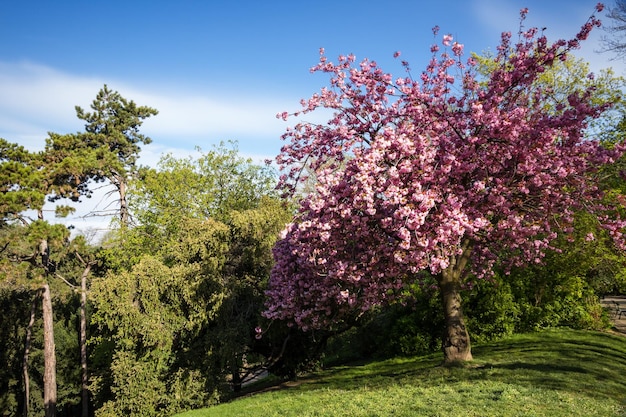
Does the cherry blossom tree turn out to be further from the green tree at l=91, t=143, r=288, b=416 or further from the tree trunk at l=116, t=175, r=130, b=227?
the tree trunk at l=116, t=175, r=130, b=227

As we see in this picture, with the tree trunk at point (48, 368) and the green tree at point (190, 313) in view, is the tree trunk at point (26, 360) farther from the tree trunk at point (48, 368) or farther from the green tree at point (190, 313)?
the green tree at point (190, 313)

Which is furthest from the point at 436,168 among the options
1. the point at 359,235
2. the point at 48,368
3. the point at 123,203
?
the point at 123,203

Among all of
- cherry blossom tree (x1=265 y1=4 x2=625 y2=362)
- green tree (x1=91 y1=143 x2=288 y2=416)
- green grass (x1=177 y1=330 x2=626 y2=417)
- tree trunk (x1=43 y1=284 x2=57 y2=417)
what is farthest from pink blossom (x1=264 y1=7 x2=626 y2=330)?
tree trunk (x1=43 y1=284 x2=57 y2=417)

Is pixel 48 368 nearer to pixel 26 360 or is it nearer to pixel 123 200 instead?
pixel 26 360

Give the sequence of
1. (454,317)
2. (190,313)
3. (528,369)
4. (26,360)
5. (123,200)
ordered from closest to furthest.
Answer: (528,369) → (454,317) → (190,313) → (123,200) → (26,360)

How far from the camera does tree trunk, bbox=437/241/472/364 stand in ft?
46.7

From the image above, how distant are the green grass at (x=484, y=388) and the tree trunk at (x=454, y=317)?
1.76 ft

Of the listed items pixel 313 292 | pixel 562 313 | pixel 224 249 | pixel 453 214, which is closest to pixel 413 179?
pixel 453 214

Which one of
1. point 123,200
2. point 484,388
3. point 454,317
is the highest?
point 123,200

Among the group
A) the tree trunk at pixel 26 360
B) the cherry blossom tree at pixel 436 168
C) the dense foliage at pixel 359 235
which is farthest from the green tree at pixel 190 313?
the tree trunk at pixel 26 360

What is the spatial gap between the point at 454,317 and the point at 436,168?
17.7ft

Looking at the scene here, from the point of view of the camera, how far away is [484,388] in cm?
1095

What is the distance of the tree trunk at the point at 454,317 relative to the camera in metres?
14.2

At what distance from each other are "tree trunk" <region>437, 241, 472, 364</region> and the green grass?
1.76 ft
